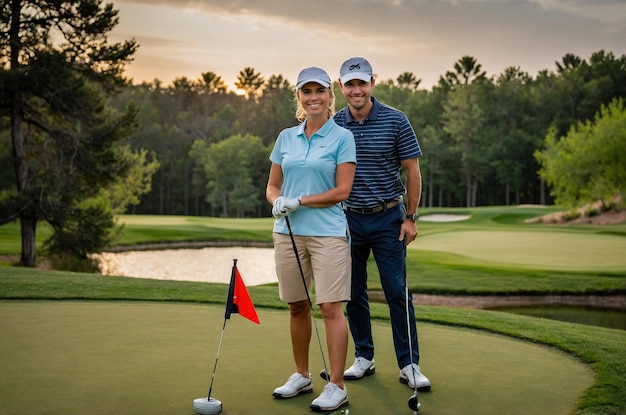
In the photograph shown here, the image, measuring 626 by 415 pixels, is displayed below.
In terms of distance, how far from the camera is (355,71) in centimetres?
539

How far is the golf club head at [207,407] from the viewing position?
Answer: 4.43 metres

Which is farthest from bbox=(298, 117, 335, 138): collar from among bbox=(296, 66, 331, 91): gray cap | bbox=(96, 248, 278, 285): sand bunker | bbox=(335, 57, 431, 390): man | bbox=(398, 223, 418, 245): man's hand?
bbox=(96, 248, 278, 285): sand bunker

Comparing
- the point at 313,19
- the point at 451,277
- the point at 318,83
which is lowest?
the point at 451,277

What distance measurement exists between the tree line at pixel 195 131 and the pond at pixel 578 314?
10404mm

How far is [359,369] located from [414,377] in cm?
65

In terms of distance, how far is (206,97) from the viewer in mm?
110625

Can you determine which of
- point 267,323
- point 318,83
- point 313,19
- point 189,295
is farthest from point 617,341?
point 313,19

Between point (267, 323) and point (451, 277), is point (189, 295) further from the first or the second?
point (451, 277)

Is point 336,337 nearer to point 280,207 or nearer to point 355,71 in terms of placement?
point 280,207

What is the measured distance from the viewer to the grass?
6.93 metres

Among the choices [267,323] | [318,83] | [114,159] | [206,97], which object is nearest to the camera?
[318,83]

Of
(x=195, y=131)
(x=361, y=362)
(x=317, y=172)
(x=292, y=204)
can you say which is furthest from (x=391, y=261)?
(x=195, y=131)

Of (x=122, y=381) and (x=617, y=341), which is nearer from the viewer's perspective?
(x=122, y=381)

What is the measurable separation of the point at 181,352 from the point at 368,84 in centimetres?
246
